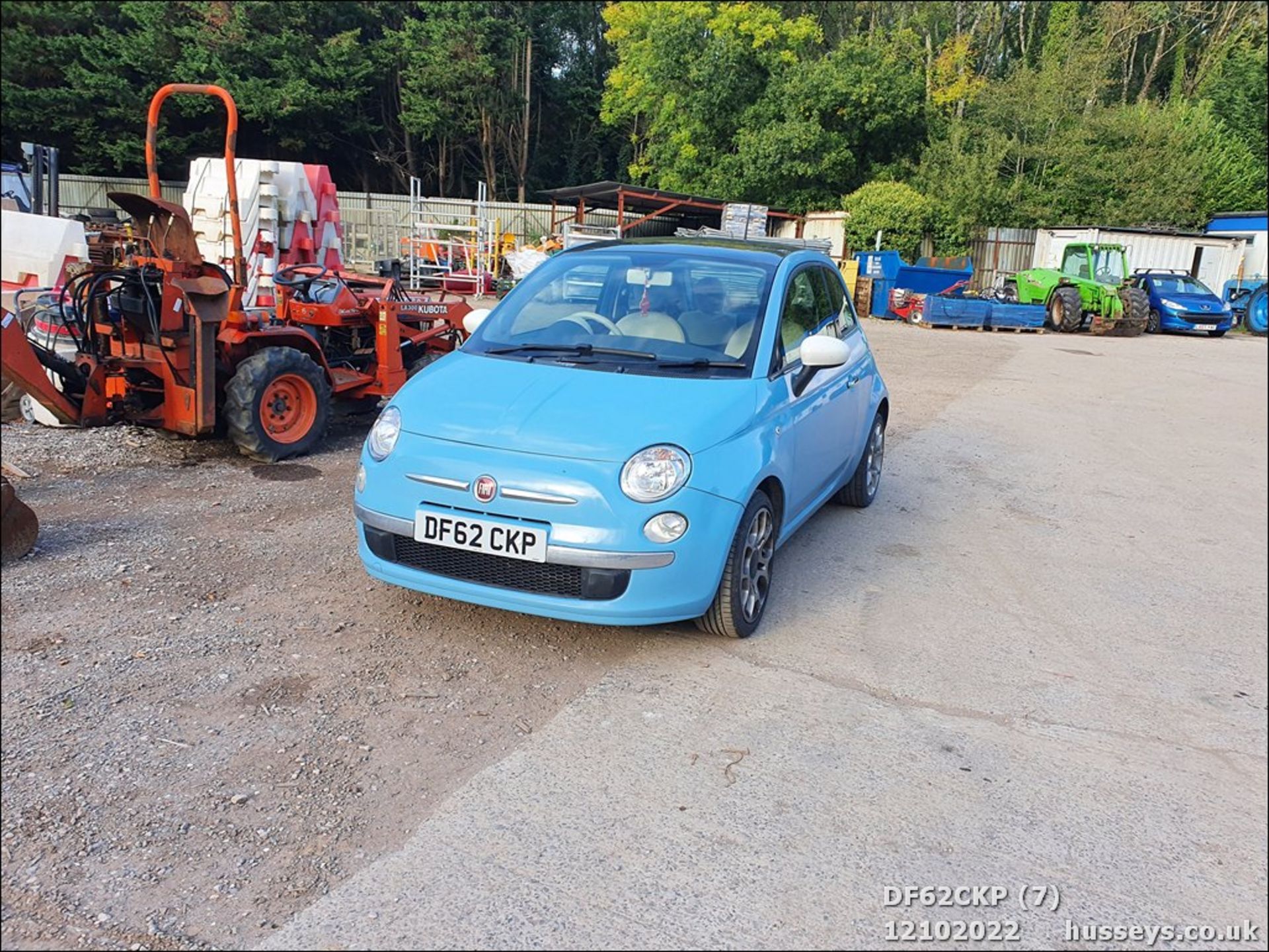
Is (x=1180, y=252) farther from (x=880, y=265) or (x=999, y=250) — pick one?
(x=880, y=265)

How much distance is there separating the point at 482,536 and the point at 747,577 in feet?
4.06

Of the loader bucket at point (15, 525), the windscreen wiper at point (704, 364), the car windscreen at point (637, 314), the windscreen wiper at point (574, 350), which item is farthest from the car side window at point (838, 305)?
the loader bucket at point (15, 525)

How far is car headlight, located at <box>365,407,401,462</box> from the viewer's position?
4098 mm

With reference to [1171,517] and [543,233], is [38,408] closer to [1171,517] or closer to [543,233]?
[1171,517]

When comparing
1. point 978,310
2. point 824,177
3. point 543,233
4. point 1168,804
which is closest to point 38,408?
point 1168,804

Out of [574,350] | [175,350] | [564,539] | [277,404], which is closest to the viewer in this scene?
[564,539]

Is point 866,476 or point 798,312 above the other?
point 798,312

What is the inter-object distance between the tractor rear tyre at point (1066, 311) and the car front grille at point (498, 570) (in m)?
21.5

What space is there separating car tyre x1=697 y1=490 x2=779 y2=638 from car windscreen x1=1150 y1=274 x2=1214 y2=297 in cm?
2266

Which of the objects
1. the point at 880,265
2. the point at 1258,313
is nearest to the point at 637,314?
the point at 1258,313

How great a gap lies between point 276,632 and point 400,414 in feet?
3.54

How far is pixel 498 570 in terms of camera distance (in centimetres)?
383

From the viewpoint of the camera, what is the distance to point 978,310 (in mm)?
22641

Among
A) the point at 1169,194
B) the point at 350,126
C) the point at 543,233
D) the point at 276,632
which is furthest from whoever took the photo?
the point at 350,126
